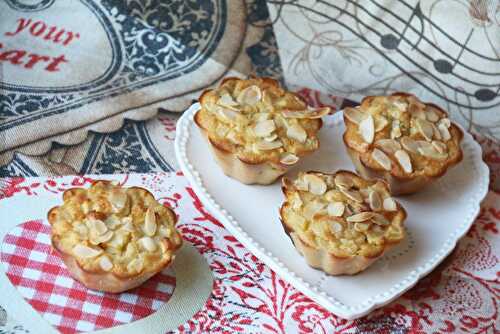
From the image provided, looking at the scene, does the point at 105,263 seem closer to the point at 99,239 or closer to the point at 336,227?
the point at 99,239

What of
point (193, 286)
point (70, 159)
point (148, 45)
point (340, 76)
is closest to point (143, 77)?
point (148, 45)

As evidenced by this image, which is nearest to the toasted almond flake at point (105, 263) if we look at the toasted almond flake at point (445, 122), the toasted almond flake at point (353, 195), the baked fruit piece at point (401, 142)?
the toasted almond flake at point (353, 195)

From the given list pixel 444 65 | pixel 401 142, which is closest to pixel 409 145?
pixel 401 142

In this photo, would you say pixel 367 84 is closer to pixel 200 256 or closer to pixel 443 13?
pixel 443 13

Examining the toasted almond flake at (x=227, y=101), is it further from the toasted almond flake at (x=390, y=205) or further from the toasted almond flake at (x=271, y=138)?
the toasted almond flake at (x=390, y=205)

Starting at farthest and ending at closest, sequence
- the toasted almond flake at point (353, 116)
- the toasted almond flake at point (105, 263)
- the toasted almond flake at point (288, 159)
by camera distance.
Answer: the toasted almond flake at point (353, 116) → the toasted almond flake at point (288, 159) → the toasted almond flake at point (105, 263)

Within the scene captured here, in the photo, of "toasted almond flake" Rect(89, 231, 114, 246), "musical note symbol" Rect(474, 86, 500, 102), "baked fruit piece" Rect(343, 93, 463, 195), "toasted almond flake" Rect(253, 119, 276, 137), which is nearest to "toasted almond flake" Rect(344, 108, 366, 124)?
"baked fruit piece" Rect(343, 93, 463, 195)
